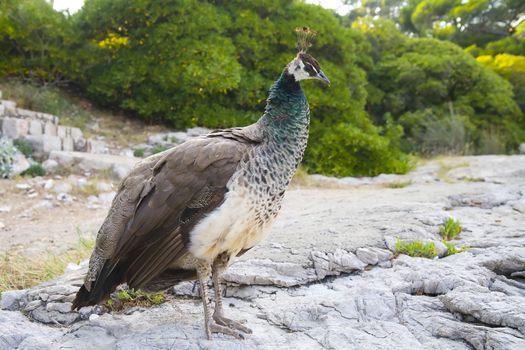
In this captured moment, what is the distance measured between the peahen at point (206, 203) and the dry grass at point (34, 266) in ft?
4.72

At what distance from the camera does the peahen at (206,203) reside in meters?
2.56

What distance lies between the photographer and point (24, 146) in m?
7.87

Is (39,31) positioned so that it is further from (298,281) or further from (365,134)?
(298,281)

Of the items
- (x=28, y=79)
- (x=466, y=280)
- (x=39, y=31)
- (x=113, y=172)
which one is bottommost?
(x=113, y=172)

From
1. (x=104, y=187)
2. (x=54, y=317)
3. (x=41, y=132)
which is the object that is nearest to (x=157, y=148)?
(x=41, y=132)

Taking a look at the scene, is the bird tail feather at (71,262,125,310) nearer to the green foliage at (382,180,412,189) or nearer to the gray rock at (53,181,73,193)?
the gray rock at (53,181,73,193)

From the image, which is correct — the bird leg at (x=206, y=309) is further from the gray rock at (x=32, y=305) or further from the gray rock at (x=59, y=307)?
the gray rock at (x=32, y=305)

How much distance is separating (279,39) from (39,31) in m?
4.99

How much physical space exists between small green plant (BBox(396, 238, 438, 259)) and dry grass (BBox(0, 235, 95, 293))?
2711mm

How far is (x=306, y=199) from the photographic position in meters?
7.09

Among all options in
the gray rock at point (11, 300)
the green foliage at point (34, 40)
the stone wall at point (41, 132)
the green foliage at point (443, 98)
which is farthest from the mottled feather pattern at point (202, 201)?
the green foliage at point (443, 98)

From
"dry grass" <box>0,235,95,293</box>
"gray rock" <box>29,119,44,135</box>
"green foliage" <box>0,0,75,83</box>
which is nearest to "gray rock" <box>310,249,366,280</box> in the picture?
"dry grass" <box>0,235,95,293</box>

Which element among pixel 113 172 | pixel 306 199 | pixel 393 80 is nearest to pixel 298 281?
pixel 306 199

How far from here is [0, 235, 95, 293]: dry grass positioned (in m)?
4.00
